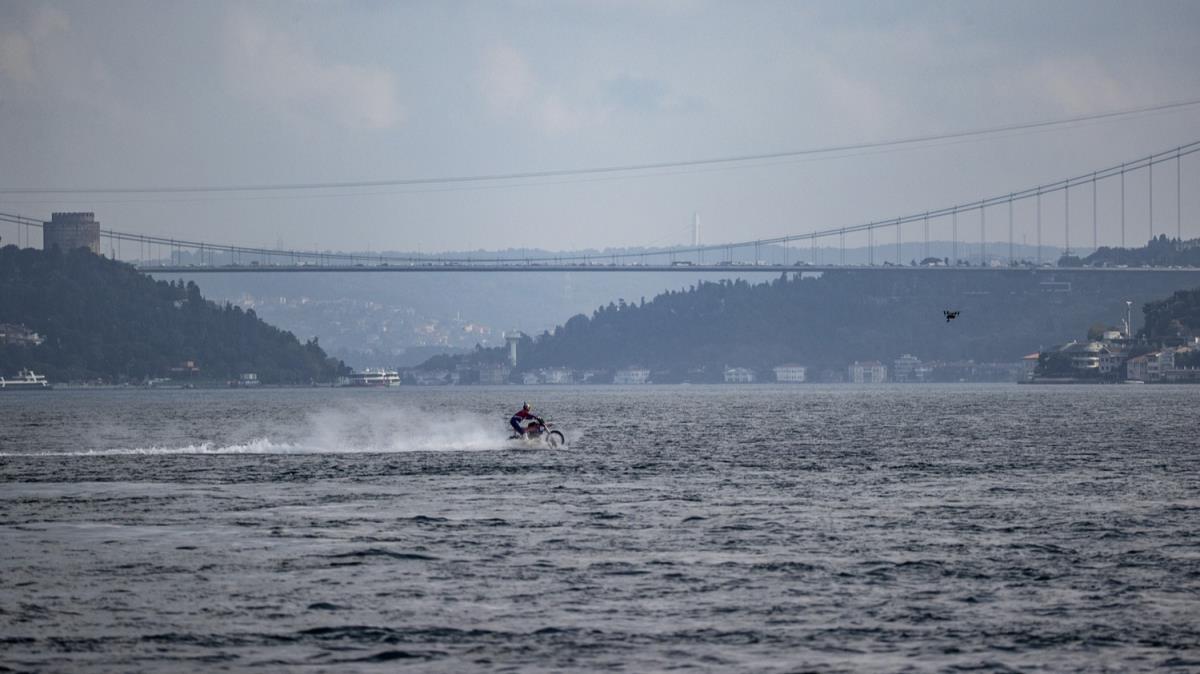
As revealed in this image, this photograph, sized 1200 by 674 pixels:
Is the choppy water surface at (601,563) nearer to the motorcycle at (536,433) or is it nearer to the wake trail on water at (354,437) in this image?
the motorcycle at (536,433)

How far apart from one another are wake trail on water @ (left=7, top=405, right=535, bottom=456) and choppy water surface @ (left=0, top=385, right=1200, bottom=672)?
17.9 ft

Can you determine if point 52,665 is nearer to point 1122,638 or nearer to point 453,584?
point 453,584

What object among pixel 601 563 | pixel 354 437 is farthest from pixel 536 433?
pixel 601 563

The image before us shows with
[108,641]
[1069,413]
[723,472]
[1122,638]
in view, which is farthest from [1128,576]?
[1069,413]

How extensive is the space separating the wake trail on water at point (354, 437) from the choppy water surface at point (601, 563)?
547cm

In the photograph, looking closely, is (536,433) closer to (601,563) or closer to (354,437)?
(354,437)

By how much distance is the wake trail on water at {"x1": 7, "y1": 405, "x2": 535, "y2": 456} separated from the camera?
74.8 meters

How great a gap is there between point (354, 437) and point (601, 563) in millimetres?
61803

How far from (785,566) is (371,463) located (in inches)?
1382

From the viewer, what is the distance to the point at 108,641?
25.8 meters

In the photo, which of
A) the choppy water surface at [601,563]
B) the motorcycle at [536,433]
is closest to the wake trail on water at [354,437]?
the motorcycle at [536,433]

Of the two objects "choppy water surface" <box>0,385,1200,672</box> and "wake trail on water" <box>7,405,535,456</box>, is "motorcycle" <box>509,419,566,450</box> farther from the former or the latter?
"wake trail on water" <box>7,405,535,456</box>

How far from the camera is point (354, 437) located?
3688 inches

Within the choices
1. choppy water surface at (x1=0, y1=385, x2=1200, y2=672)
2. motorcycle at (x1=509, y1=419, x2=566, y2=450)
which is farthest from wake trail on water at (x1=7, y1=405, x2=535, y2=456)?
choppy water surface at (x1=0, y1=385, x2=1200, y2=672)
